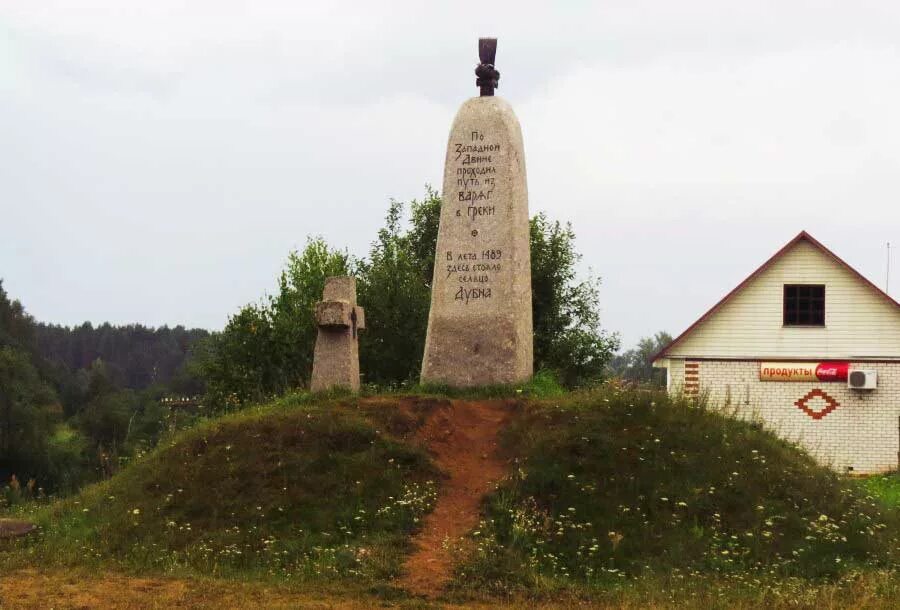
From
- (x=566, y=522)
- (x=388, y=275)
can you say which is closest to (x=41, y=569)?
(x=566, y=522)

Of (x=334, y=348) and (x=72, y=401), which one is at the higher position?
(x=334, y=348)

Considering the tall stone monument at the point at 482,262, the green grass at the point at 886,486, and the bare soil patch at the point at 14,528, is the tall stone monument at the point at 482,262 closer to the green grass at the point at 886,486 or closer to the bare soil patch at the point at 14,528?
the green grass at the point at 886,486

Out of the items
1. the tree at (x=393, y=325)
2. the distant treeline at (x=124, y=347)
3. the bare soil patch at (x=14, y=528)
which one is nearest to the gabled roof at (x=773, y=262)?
the tree at (x=393, y=325)

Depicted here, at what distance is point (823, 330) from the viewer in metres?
26.5

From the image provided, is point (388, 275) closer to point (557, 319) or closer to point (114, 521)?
point (557, 319)

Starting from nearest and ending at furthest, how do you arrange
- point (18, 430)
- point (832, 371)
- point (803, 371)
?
point (832, 371) → point (803, 371) → point (18, 430)

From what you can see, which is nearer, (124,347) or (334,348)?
(334,348)

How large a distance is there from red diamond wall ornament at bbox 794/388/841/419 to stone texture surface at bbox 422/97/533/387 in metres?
11.9

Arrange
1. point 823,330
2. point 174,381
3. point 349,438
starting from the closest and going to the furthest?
1. point 349,438
2. point 823,330
3. point 174,381

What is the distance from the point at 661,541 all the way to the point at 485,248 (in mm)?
6698

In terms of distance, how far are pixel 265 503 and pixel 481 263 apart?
19.7 ft

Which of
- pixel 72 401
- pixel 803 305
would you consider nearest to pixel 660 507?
pixel 803 305

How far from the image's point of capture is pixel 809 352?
87.0 ft

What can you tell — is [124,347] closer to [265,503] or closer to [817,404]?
[817,404]
